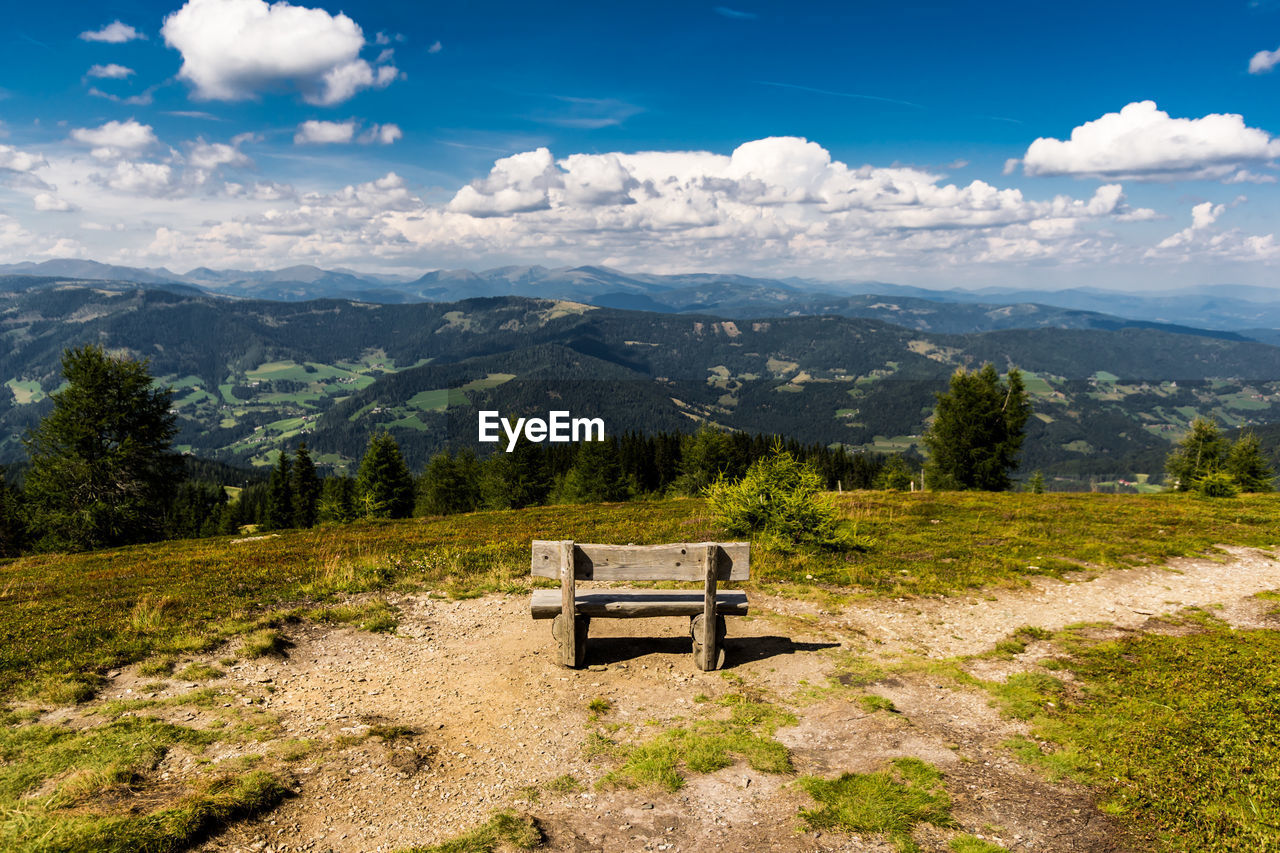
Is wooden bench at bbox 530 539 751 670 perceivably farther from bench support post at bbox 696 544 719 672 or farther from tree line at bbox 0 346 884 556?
tree line at bbox 0 346 884 556

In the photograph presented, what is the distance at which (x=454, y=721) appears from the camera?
8.51m

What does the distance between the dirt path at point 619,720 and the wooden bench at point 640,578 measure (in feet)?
2.09

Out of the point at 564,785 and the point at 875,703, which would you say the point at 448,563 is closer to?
the point at 564,785

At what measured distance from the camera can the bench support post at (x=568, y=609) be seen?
966 centimetres

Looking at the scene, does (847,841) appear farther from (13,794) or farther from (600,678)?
(13,794)

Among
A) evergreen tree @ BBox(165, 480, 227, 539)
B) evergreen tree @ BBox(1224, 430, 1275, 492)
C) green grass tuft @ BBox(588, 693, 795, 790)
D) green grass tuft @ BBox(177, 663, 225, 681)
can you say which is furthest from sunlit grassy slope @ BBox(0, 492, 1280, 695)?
evergreen tree @ BBox(165, 480, 227, 539)

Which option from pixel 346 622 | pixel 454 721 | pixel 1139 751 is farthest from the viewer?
pixel 346 622

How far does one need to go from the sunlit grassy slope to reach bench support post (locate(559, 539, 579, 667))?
203 inches

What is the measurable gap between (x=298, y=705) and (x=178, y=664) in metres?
3.16

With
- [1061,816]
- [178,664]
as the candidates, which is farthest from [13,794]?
[1061,816]

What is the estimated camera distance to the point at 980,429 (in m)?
50.9

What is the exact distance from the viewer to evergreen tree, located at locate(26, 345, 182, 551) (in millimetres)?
31203

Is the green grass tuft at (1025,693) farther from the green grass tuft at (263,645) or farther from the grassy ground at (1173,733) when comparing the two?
the green grass tuft at (263,645)

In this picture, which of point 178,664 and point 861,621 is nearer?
point 178,664
